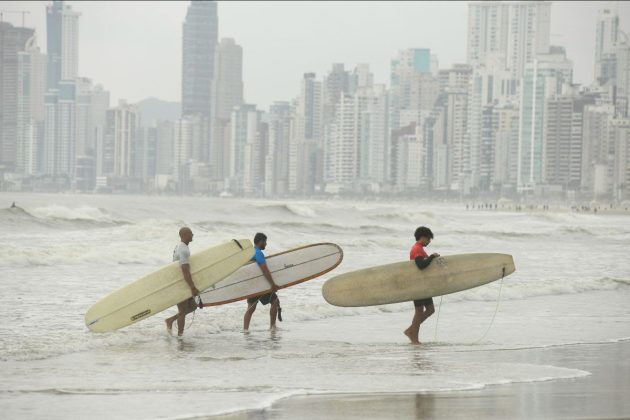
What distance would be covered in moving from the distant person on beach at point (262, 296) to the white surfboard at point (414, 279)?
2.06 feet

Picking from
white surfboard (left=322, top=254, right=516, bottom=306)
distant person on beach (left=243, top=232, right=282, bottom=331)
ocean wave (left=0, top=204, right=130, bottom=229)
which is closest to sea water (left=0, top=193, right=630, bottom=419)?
distant person on beach (left=243, top=232, right=282, bottom=331)

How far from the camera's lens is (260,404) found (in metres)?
8.53

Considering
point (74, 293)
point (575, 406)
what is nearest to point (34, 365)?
point (575, 406)

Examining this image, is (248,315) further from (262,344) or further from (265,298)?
(262,344)

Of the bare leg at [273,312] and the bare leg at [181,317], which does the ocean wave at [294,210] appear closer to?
the bare leg at [273,312]

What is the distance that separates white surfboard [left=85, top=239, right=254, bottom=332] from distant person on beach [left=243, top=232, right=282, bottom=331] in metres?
0.18

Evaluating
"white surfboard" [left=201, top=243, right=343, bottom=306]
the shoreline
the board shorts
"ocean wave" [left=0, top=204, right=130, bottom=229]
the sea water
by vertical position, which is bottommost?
"ocean wave" [left=0, top=204, right=130, bottom=229]

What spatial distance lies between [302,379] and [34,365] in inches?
97.7

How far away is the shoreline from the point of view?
26.5ft

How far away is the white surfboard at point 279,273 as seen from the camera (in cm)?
1302

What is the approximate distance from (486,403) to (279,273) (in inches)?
206

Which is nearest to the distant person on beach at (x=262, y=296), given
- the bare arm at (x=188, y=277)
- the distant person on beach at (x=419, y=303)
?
the bare arm at (x=188, y=277)

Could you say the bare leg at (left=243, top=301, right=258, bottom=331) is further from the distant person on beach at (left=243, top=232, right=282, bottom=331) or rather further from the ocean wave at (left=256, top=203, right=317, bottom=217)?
the ocean wave at (left=256, top=203, right=317, bottom=217)

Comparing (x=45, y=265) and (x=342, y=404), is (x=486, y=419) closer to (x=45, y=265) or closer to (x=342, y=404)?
(x=342, y=404)
